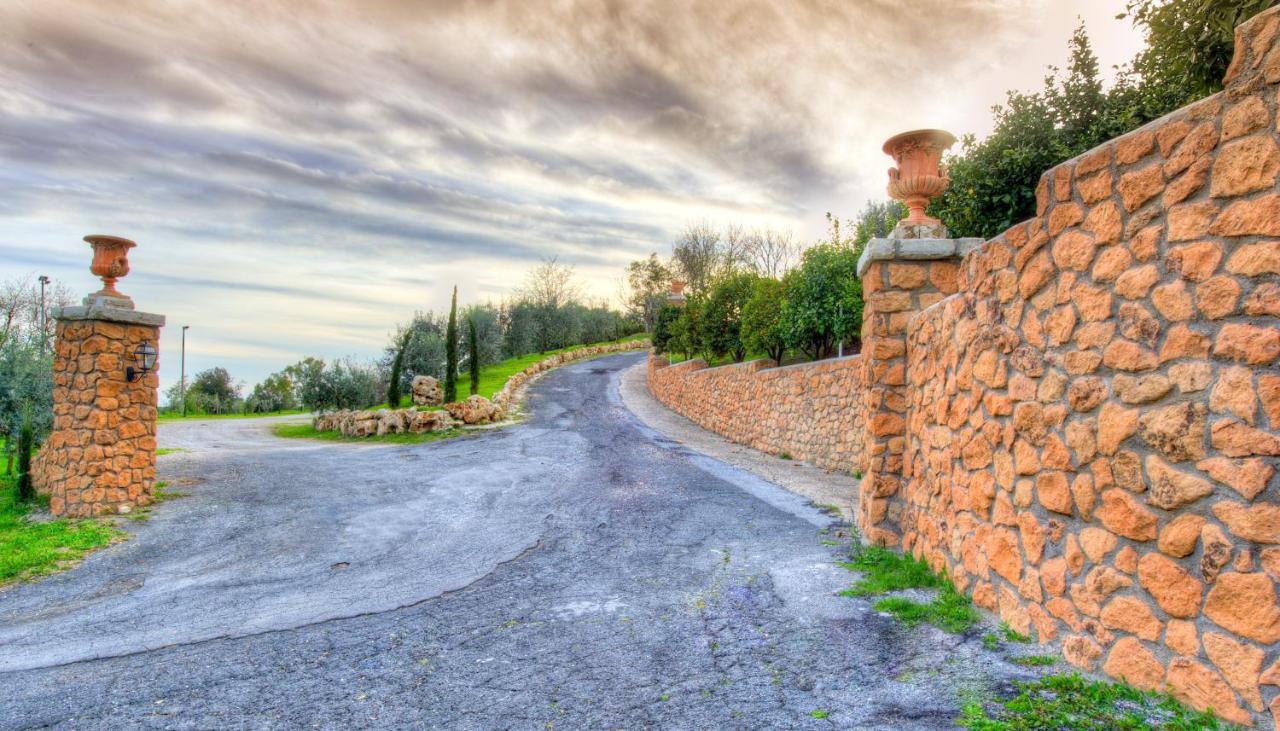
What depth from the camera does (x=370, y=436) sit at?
16000mm

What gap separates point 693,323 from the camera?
2075cm

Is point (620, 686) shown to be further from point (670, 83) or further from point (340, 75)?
point (670, 83)

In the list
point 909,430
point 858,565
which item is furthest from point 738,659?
point 909,430

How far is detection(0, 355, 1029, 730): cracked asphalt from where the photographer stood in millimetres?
3027

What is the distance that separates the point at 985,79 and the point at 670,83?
6014 mm

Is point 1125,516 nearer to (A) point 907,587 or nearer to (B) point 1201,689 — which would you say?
(B) point 1201,689

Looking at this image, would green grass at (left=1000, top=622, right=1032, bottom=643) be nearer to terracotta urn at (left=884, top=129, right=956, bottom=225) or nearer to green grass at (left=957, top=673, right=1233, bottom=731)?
green grass at (left=957, top=673, right=1233, bottom=731)

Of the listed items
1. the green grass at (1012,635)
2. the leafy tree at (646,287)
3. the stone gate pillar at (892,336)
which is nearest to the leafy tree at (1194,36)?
the stone gate pillar at (892,336)

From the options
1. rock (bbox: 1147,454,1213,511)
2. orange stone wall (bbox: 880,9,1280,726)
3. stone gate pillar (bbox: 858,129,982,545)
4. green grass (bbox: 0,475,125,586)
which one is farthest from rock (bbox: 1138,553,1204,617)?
green grass (bbox: 0,475,125,586)

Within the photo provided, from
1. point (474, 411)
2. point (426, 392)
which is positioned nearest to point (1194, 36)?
point (474, 411)

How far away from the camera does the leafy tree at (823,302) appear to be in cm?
1246

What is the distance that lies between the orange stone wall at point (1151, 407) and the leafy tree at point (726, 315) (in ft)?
49.3

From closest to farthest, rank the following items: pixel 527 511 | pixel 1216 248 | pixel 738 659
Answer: pixel 1216 248, pixel 738 659, pixel 527 511

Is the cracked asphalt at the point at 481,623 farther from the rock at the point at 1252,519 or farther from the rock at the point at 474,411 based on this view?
the rock at the point at 474,411
